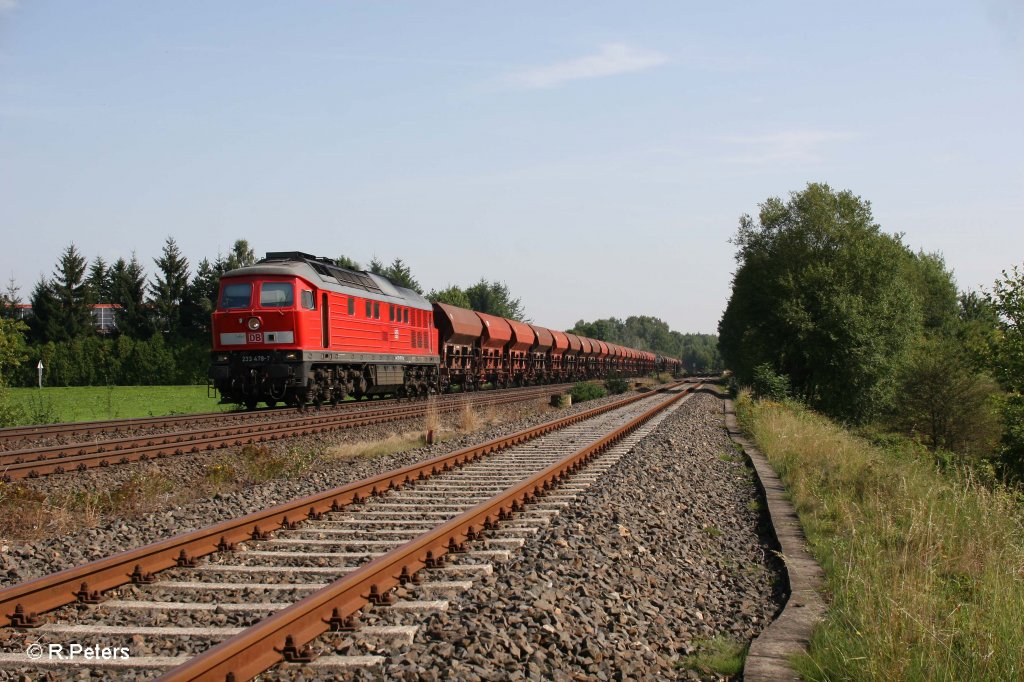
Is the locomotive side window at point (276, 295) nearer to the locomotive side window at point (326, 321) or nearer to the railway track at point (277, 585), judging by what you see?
the locomotive side window at point (326, 321)

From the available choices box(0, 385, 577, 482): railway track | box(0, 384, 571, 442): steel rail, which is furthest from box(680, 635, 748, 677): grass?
box(0, 384, 571, 442): steel rail

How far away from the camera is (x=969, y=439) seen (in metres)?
39.3

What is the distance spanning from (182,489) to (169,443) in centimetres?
353

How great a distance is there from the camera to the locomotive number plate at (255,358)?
726 inches

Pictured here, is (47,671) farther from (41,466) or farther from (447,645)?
(41,466)

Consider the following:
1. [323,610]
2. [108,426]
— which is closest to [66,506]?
[323,610]

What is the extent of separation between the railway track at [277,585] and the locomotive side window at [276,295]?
9.88 m

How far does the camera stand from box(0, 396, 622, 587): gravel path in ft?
21.8

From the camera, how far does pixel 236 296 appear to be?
62.4ft

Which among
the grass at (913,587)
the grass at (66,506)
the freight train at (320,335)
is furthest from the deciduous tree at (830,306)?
the grass at (66,506)

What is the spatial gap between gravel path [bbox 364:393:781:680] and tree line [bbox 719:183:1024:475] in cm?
2473

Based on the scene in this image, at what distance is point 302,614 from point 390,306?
19850 millimetres

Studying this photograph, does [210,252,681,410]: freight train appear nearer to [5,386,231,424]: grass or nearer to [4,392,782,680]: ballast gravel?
[5,386,231,424]: grass

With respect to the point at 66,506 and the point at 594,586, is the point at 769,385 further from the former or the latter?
the point at 594,586
